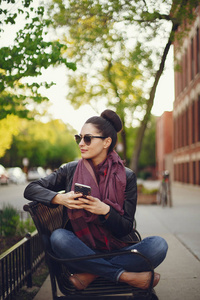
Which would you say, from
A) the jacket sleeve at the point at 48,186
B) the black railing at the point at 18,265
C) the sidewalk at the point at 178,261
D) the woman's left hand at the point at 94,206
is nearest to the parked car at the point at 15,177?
the sidewalk at the point at 178,261

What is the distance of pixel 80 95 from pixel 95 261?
1629cm

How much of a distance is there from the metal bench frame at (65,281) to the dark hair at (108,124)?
2.24ft

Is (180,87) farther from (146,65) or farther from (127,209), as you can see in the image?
(127,209)

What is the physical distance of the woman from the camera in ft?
9.19

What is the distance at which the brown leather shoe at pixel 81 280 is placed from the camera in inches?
110

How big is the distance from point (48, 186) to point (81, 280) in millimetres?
760

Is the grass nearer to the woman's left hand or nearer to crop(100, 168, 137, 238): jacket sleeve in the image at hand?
crop(100, 168, 137, 238): jacket sleeve

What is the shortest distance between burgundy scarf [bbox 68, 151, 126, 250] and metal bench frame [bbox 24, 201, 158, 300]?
228 mm

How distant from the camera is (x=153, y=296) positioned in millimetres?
2885

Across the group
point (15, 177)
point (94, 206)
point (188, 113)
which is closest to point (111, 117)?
point (94, 206)

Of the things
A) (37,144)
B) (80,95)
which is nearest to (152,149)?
(37,144)

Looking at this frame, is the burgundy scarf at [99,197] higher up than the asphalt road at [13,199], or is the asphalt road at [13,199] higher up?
the burgundy scarf at [99,197]

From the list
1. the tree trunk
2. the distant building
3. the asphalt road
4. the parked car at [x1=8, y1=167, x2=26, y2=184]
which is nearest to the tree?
the tree trunk

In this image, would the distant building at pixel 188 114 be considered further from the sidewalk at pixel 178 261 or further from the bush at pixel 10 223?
the bush at pixel 10 223
